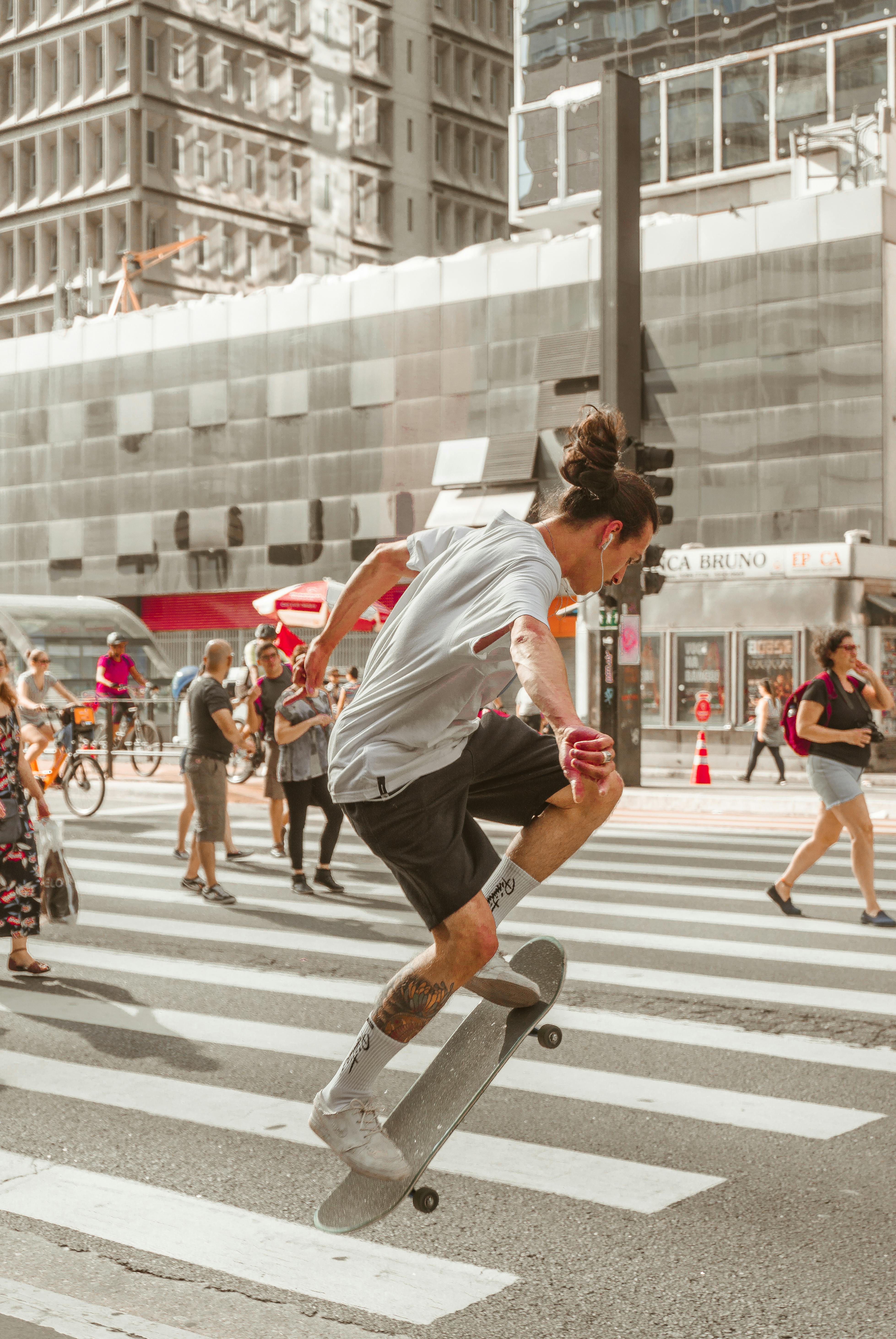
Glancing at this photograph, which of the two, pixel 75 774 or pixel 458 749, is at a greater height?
pixel 458 749

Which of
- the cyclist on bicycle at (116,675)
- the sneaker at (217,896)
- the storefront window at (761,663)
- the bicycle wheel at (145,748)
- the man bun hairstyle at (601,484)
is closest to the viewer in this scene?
the man bun hairstyle at (601,484)

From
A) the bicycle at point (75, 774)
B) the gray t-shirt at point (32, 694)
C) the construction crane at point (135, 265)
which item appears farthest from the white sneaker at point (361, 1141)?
the construction crane at point (135, 265)

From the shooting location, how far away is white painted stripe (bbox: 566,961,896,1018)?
302 inches

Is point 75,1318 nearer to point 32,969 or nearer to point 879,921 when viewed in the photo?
point 32,969

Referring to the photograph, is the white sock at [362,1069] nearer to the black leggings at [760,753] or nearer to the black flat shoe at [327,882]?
the black flat shoe at [327,882]

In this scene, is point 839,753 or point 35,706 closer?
point 839,753

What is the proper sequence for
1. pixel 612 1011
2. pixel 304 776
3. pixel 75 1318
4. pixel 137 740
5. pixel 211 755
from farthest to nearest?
1. pixel 137 740
2. pixel 304 776
3. pixel 211 755
4. pixel 612 1011
5. pixel 75 1318

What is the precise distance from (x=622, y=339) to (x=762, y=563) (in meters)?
8.03

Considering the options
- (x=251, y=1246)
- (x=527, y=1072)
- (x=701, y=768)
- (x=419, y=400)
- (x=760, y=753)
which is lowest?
(x=701, y=768)

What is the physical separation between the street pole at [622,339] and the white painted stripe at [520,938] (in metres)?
11.1

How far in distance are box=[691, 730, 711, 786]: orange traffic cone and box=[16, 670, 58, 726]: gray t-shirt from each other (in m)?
9.86

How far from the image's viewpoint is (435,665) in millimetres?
3473

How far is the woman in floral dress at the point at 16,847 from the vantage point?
827cm

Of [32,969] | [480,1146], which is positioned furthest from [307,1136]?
[32,969]
